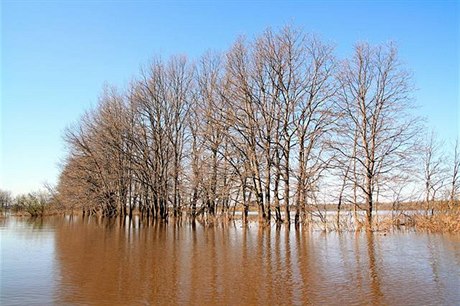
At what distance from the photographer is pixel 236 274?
10664 mm

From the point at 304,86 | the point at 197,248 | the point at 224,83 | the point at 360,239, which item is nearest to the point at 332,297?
the point at 197,248

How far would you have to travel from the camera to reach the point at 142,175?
130 ft

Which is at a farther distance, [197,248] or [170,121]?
[170,121]

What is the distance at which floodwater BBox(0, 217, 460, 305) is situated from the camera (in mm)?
8281

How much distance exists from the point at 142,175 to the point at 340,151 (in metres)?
21.6

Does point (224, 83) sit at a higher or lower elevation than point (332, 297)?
higher

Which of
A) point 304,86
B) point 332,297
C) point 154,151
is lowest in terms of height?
point 332,297

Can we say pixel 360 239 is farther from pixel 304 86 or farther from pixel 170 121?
pixel 170 121

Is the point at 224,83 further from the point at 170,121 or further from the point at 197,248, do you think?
the point at 197,248

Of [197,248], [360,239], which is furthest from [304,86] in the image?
[197,248]

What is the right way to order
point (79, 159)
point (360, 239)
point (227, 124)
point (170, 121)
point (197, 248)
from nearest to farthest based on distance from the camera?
→ point (197, 248) < point (360, 239) < point (227, 124) < point (170, 121) < point (79, 159)

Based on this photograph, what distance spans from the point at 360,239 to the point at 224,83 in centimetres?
1707

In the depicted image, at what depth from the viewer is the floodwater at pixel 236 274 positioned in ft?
27.2

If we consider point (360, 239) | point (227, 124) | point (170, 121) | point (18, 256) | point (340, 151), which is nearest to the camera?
point (18, 256)
